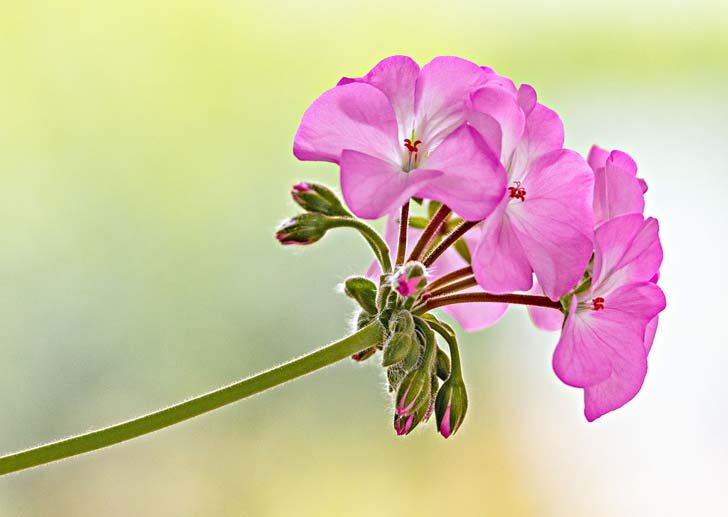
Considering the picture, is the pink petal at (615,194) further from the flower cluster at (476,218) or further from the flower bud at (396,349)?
the flower bud at (396,349)

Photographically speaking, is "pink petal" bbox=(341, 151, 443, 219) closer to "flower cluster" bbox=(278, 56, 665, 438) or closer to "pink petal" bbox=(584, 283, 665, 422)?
"flower cluster" bbox=(278, 56, 665, 438)

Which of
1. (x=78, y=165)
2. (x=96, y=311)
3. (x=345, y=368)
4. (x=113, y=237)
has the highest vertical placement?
(x=78, y=165)

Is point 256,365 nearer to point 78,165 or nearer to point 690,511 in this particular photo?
point 78,165

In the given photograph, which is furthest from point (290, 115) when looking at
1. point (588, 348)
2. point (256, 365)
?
point (588, 348)

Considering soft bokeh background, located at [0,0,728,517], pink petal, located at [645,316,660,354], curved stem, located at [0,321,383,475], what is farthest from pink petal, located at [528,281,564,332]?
soft bokeh background, located at [0,0,728,517]

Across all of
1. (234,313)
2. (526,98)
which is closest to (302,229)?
(526,98)

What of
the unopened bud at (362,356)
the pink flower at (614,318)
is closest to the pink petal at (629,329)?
the pink flower at (614,318)

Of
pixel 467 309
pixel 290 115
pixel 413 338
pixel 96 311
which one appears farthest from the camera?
pixel 290 115

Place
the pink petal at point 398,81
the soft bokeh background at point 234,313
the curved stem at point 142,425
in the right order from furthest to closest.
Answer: the soft bokeh background at point 234,313 < the pink petal at point 398,81 < the curved stem at point 142,425
